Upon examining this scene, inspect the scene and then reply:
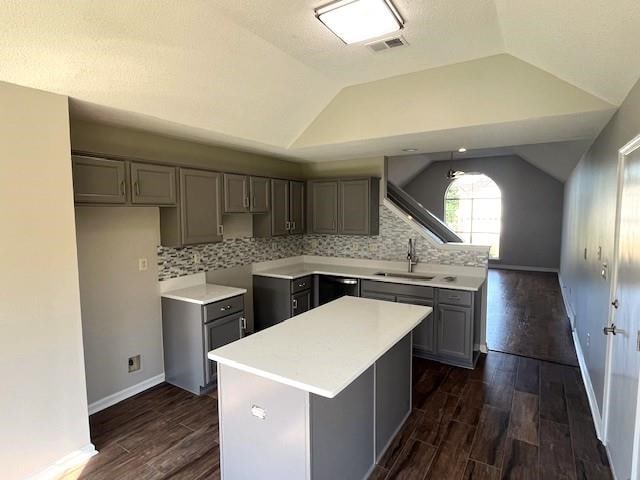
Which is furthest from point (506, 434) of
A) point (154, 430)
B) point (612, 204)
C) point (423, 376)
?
point (154, 430)

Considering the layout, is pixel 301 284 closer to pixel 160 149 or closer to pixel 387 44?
pixel 160 149

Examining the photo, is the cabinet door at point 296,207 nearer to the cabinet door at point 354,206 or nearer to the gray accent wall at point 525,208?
the cabinet door at point 354,206

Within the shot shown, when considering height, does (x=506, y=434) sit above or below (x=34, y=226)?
Answer: below

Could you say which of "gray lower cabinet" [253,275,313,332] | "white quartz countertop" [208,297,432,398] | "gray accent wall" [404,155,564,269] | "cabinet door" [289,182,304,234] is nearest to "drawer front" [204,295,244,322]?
"gray lower cabinet" [253,275,313,332]

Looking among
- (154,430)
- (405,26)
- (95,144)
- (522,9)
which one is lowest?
(154,430)

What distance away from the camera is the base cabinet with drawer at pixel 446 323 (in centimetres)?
369

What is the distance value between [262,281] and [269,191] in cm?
112

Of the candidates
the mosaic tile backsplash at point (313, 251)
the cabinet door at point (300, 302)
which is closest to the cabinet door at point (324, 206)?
the mosaic tile backsplash at point (313, 251)

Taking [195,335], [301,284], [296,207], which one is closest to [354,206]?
[296,207]

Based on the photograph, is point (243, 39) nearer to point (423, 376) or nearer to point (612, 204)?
point (612, 204)

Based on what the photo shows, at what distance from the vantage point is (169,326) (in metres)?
3.40

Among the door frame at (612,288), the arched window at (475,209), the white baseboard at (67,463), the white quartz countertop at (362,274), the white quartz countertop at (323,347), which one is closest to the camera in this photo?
the white quartz countertop at (323,347)

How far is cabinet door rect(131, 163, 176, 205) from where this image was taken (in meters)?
2.88

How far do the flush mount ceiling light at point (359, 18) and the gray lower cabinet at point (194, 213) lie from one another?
1876mm
